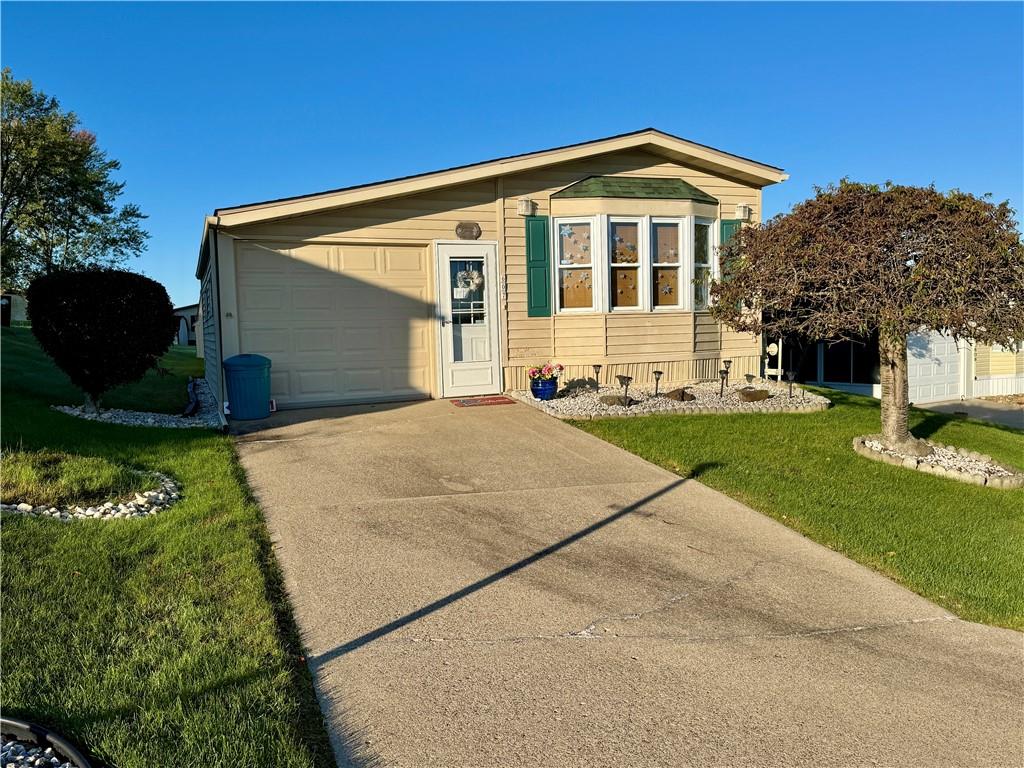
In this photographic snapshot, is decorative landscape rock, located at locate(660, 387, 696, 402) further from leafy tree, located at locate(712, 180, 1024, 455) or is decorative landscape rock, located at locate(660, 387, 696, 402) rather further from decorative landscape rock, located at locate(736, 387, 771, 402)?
leafy tree, located at locate(712, 180, 1024, 455)

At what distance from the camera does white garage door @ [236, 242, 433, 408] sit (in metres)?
9.20

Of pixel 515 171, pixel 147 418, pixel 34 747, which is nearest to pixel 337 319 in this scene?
pixel 147 418

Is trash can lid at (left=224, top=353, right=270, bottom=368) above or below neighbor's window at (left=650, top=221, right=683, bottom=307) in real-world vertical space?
below

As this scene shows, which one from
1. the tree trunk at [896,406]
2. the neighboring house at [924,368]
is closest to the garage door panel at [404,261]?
the tree trunk at [896,406]

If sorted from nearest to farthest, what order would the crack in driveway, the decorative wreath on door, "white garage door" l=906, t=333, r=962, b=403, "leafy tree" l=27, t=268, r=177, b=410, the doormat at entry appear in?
the crack in driveway, "leafy tree" l=27, t=268, r=177, b=410, the doormat at entry, the decorative wreath on door, "white garage door" l=906, t=333, r=962, b=403

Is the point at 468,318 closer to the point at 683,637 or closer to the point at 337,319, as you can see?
the point at 337,319

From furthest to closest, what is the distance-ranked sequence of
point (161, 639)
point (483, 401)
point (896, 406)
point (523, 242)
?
point (523, 242)
point (483, 401)
point (896, 406)
point (161, 639)

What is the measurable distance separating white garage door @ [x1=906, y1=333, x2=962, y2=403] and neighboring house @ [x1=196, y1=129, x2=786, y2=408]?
10078mm

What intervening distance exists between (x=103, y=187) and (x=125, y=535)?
30.8 meters

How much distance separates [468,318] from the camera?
33.5ft

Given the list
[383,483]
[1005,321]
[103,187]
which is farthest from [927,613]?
[103,187]

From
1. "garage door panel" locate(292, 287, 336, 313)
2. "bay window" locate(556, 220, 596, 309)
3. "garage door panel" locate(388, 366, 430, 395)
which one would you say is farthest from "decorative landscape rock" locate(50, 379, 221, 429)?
"bay window" locate(556, 220, 596, 309)

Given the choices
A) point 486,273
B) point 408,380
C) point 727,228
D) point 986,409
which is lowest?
point 986,409

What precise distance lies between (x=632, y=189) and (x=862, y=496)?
606cm
